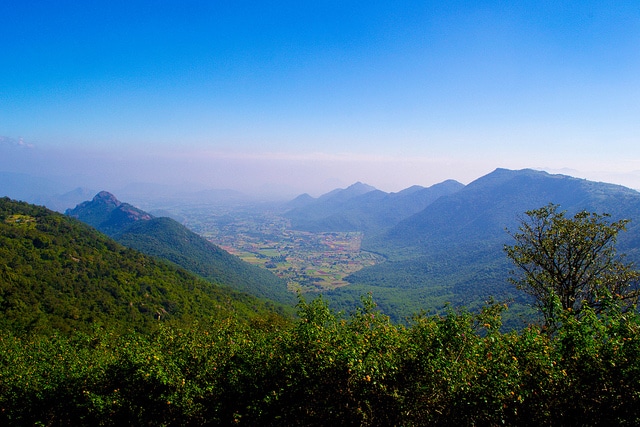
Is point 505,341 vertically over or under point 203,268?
over

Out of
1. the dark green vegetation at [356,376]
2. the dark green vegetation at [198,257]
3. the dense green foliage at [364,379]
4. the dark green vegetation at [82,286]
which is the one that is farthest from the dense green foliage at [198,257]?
the dense green foliage at [364,379]

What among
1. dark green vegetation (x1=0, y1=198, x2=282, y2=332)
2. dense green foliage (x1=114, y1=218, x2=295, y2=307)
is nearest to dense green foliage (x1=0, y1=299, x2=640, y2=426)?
dark green vegetation (x1=0, y1=198, x2=282, y2=332)

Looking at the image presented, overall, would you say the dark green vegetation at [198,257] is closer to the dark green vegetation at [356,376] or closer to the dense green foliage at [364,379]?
the dark green vegetation at [356,376]

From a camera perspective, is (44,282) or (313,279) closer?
(44,282)

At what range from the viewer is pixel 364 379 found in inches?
342

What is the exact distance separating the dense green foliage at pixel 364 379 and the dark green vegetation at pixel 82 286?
73.4 ft

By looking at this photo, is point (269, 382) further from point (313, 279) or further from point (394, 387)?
point (313, 279)

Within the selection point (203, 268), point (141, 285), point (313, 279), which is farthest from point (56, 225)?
point (313, 279)

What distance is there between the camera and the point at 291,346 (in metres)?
11.0

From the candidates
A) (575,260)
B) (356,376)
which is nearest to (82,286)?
(356,376)

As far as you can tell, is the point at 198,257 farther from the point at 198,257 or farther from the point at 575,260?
the point at 575,260

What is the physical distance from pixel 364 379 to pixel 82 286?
63.3m

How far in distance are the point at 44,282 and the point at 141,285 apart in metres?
17.0

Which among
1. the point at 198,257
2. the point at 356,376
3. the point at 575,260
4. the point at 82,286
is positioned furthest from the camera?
the point at 198,257
